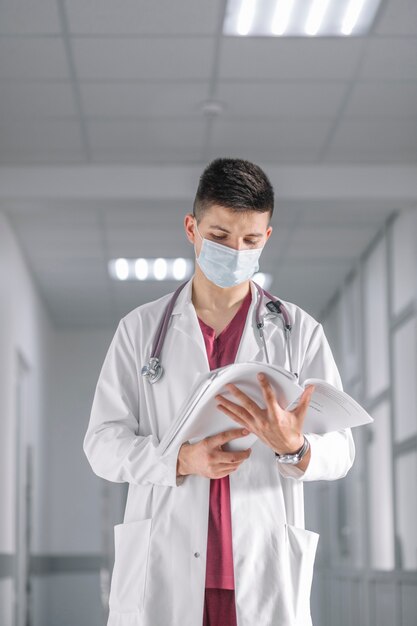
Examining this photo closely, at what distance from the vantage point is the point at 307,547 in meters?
1.77

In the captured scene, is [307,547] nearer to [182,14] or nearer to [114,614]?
[114,614]

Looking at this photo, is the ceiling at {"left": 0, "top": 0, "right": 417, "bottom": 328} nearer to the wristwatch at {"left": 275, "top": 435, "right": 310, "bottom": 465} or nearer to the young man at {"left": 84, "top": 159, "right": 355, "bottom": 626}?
the young man at {"left": 84, "top": 159, "right": 355, "bottom": 626}

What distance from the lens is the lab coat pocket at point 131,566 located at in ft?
5.71

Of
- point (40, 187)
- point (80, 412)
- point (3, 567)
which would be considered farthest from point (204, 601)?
point (80, 412)

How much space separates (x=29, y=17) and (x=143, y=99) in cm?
96

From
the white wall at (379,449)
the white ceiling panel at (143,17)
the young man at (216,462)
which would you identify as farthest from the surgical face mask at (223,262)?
the white wall at (379,449)

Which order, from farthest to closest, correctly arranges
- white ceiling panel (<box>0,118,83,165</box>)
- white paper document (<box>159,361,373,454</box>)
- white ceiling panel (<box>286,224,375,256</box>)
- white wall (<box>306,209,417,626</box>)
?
white ceiling panel (<box>286,224,375,256</box>)
white wall (<box>306,209,417,626</box>)
white ceiling panel (<box>0,118,83,165</box>)
white paper document (<box>159,361,373,454</box>)

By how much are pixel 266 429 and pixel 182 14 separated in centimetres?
298

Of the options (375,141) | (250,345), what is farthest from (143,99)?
(250,345)

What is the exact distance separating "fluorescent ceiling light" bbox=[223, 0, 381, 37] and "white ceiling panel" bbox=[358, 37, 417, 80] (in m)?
0.16

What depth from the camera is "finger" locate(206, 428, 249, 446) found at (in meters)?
1.68

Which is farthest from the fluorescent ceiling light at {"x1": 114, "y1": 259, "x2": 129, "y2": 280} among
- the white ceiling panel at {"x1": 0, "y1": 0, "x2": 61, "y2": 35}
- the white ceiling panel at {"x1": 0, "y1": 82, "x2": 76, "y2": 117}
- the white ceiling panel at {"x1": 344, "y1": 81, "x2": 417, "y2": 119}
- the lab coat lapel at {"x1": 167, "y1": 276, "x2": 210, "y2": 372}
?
the lab coat lapel at {"x1": 167, "y1": 276, "x2": 210, "y2": 372}

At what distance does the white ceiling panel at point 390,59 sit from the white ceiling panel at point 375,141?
1.68 feet

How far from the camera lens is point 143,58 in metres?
4.64
